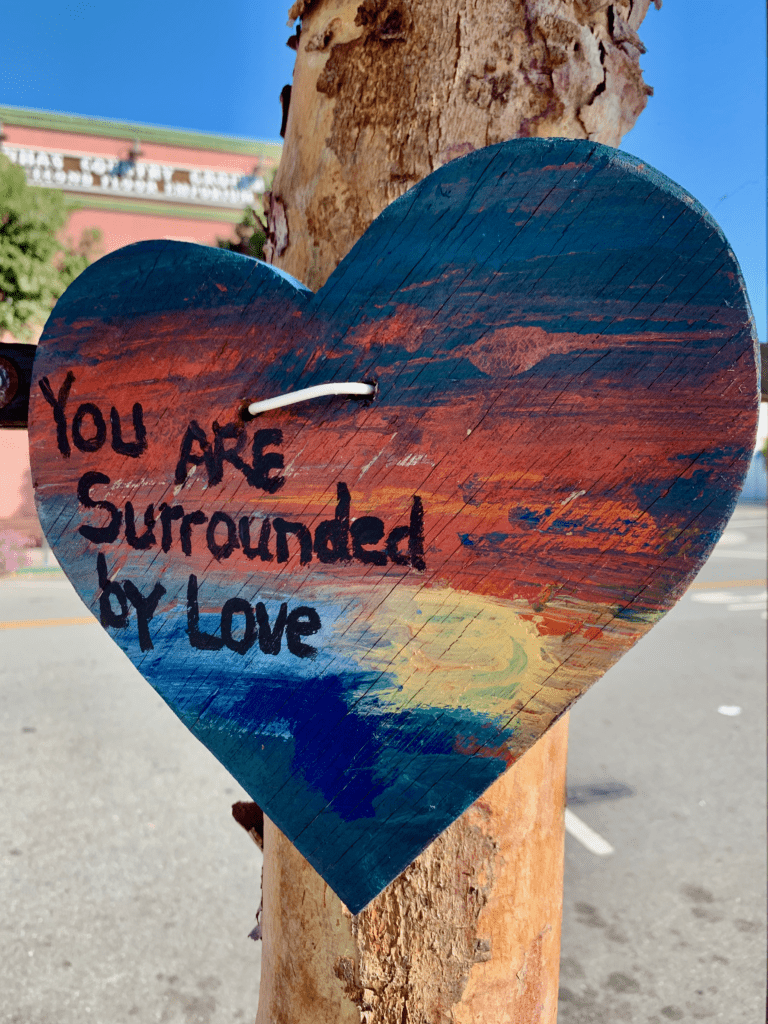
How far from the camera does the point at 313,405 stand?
61 cm

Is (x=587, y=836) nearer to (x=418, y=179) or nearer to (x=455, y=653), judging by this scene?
(x=455, y=653)

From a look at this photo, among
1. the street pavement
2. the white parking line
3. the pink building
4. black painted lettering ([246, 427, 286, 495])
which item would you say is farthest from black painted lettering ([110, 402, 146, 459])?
the pink building

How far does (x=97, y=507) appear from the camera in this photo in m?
0.68

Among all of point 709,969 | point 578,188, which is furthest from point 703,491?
point 709,969

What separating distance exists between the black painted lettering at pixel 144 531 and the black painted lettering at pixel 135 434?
5 cm

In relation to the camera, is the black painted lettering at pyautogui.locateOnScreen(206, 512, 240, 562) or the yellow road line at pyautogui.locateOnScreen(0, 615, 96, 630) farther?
the yellow road line at pyautogui.locateOnScreen(0, 615, 96, 630)

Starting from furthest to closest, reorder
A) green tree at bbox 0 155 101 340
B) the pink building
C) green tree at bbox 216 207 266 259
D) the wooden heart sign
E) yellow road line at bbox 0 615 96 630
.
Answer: the pink building → green tree at bbox 0 155 101 340 → yellow road line at bbox 0 615 96 630 → green tree at bbox 216 207 266 259 → the wooden heart sign

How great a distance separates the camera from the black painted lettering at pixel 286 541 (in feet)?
2.05

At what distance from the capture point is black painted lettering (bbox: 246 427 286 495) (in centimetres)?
63

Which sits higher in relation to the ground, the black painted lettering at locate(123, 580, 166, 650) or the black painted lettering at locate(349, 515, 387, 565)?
the black painted lettering at locate(349, 515, 387, 565)

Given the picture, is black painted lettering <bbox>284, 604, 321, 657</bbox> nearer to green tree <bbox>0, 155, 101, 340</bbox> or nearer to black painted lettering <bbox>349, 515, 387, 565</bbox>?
black painted lettering <bbox>349, 515, 387, 565</bbox>

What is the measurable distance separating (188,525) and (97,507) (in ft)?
0.31

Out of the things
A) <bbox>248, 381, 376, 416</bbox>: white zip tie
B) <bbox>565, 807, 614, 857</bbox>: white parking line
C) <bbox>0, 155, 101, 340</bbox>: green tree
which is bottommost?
<bbox>565, 807, 614, 857</bbox>: white parking line

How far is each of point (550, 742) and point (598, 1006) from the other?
1.99 m
